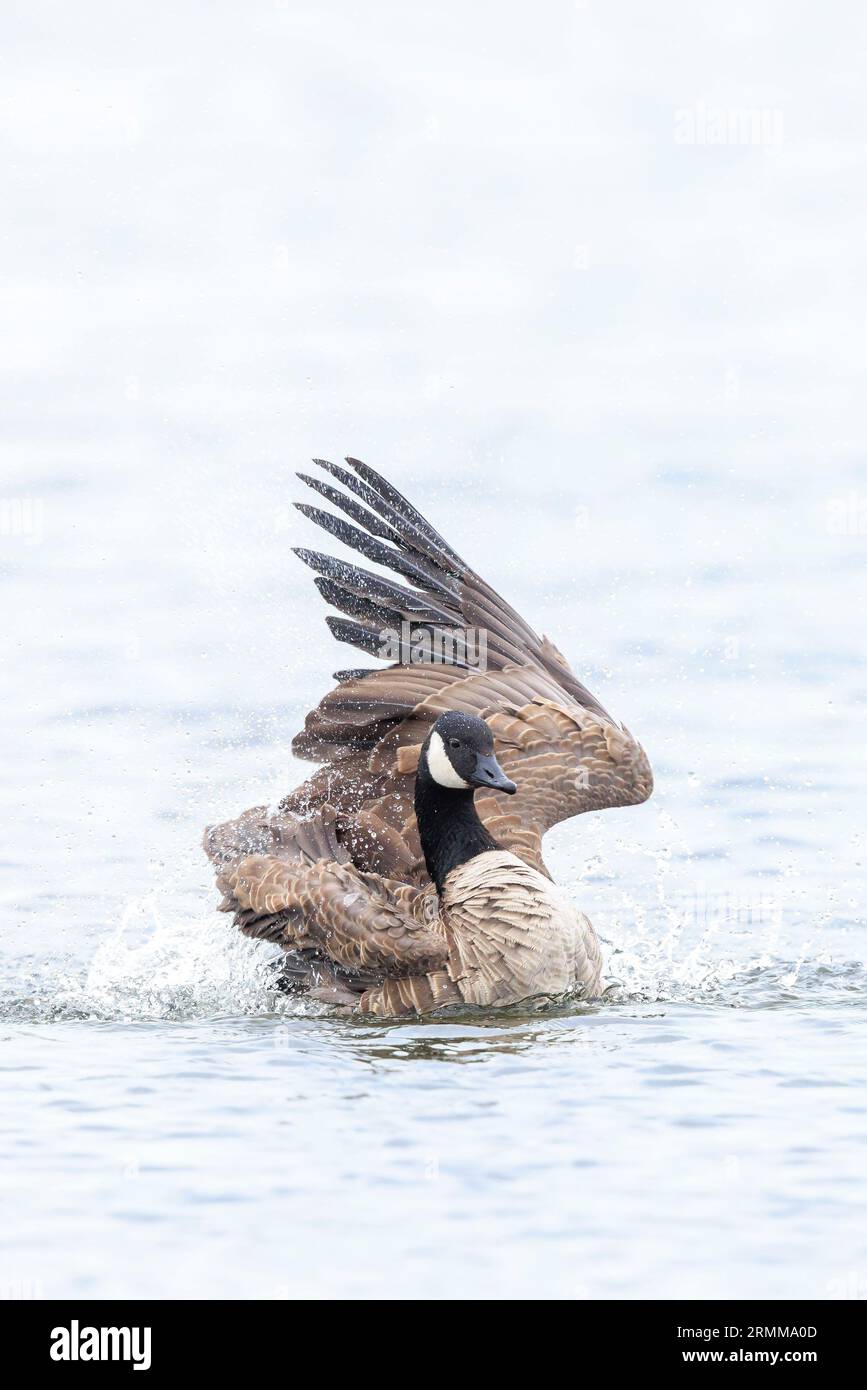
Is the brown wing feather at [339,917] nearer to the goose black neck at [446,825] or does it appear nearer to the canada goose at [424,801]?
the canada goose at [424,801]

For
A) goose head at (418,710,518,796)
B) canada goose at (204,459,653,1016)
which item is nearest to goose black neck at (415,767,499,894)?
canada goose at (204,459,653,1016)

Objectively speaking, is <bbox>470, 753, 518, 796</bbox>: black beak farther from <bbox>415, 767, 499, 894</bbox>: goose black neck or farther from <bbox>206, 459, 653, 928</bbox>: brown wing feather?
<bbox>206, 459, 653, 928</bbox>: brown wing feather

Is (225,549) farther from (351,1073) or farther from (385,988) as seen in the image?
(351,1073)

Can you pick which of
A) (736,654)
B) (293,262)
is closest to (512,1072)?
(736,654)

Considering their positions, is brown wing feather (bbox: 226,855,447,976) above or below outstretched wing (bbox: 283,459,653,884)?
below

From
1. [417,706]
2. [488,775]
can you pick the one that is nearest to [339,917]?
[488,775]

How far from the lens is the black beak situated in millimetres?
11266

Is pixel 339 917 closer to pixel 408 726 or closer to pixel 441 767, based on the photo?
pixel 441 767

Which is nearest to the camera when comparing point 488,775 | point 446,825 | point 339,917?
point 339,917

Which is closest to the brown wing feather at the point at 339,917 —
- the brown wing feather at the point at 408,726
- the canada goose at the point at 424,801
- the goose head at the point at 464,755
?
the canada goose at the point at 424,801

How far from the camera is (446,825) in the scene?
11625 mm

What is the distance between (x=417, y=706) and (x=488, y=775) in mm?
1060

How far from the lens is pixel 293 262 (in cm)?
2578
